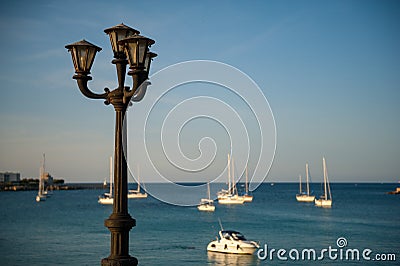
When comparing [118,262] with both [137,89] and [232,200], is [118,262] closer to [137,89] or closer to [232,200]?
[137,89]

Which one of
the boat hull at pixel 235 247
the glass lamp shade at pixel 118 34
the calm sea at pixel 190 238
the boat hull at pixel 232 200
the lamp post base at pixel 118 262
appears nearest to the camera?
the lamp post base at pixel 118 262

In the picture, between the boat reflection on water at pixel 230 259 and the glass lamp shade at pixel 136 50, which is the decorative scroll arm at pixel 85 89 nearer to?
the glass lamp shade at pixel 136 50

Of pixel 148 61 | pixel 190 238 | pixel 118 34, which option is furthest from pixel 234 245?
pixel 118 34

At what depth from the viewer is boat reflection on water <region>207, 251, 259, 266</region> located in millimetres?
34831

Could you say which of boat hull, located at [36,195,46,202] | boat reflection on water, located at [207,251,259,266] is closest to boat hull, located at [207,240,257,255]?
boat reflection on water, located at [207,251,259,266]

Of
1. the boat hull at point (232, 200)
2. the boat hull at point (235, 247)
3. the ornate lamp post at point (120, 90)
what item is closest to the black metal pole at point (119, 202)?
the ornate lamp post at point (120, 90)

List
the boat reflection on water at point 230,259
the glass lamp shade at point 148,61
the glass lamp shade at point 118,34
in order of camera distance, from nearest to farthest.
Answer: the glass lamp shade at point 118,34 < the glass lamp shade at point 148,61 < the boat reflection on water at point 230,259

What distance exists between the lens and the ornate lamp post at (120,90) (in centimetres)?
595

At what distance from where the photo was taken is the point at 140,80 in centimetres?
598

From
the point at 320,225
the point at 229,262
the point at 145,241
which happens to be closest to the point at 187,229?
the point at 145,241

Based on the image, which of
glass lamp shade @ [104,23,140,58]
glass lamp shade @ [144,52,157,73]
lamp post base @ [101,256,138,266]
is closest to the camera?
lamp post base @ [101,256,138,266]

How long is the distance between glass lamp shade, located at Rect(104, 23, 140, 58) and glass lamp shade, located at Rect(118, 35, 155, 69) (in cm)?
33

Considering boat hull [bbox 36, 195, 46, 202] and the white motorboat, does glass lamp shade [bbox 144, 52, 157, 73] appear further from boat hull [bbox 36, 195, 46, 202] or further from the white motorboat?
boat hull [bbox 36, 195, 46, 202]

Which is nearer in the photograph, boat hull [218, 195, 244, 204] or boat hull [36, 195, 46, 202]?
boat hull [218, 195, 244, 204]
